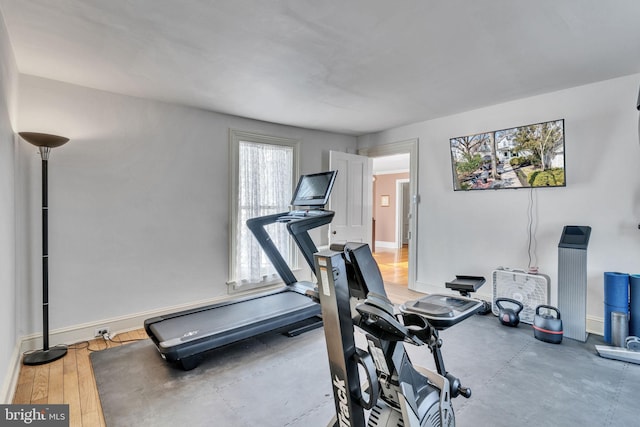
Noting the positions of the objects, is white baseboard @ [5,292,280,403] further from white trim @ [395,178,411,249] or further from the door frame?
white trim @ [395,178,411,249]

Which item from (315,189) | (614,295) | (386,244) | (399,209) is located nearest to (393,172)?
(399,209)

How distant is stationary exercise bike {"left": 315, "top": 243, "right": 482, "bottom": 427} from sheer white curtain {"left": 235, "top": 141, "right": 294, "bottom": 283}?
279cm

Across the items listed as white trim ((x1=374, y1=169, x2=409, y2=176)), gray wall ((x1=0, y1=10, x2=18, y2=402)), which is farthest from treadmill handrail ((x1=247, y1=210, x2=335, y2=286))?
white trim ((x1=374, y1=169, x2=409, y2=176))

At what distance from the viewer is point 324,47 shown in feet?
7.50

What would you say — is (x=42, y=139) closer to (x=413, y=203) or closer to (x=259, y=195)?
(x=259, y=195)

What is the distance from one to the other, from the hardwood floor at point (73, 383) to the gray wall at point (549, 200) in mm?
3766

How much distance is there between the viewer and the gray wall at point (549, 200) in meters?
2.89

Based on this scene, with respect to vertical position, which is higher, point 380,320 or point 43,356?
point 380,320

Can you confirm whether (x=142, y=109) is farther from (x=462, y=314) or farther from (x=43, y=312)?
(x=462, y=314)

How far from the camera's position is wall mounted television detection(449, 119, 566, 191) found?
323 centimetres

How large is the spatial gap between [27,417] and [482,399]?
2675mm

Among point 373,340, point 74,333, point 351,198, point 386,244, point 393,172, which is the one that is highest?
point 393,172

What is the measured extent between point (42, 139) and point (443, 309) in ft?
10.2

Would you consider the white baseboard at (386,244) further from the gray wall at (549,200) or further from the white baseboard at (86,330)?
the white baseboard at (86,330)
